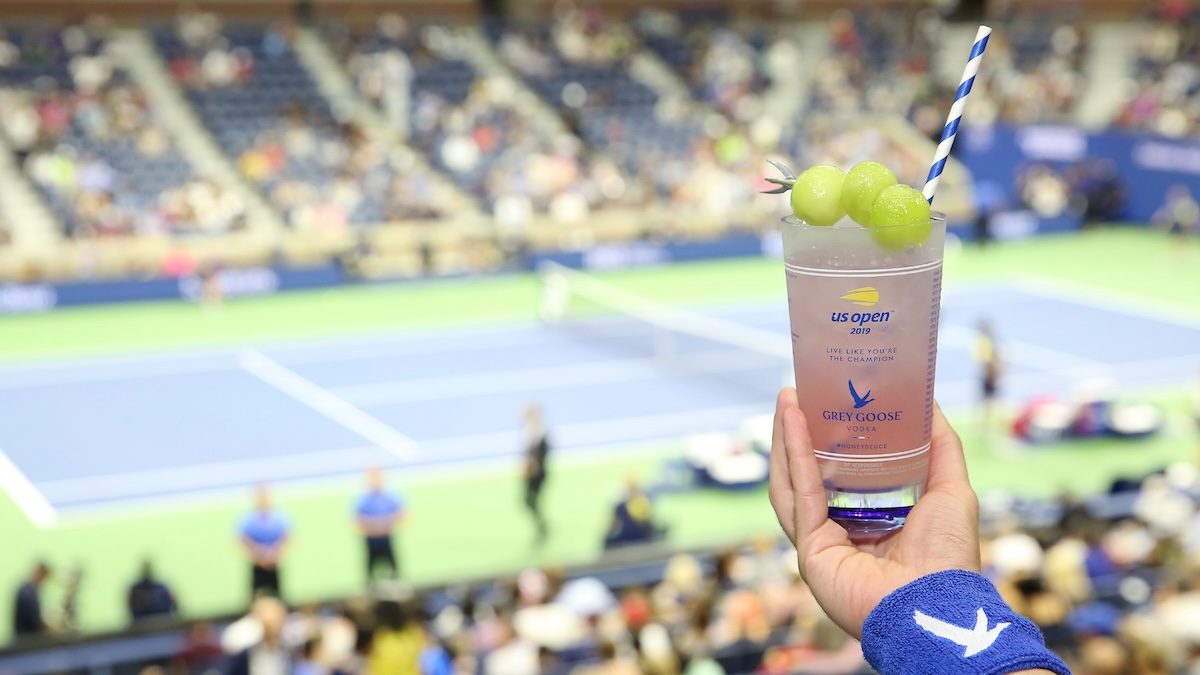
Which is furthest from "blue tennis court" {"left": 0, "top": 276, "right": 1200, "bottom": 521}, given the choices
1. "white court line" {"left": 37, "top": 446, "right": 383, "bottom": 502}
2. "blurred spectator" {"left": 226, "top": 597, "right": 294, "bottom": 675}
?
"blurred spectator" {"left": 226, "top": 597, "right": 294, "bottom": 675}

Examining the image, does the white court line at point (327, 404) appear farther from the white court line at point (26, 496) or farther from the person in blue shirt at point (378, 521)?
the person in blue shirt at point (378, 521)

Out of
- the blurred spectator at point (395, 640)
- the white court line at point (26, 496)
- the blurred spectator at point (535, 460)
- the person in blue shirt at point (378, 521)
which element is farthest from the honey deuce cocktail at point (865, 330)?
the white court line at point (26, 496)

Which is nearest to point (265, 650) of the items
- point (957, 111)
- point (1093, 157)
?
point (957, 111)

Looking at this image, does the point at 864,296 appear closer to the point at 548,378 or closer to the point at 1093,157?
the point at 548,378

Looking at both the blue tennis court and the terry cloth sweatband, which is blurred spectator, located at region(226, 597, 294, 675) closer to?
the blue tennis court

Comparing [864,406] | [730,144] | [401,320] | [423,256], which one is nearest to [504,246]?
[423,256]
